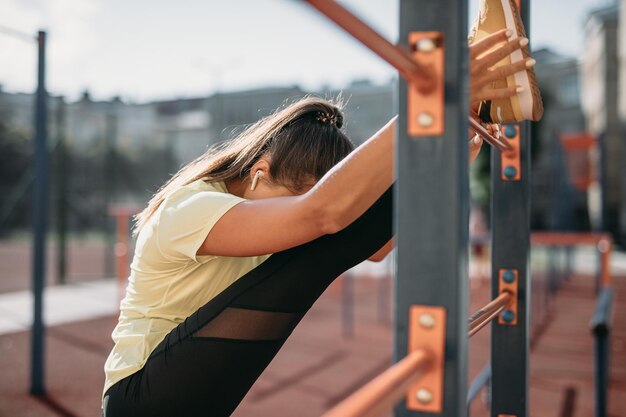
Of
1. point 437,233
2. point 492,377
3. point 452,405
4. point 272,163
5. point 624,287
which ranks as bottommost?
point 624,287

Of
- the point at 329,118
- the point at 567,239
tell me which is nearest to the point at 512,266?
the point at 329,118

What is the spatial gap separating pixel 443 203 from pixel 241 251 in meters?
0.49

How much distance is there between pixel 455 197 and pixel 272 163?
0.69 metres

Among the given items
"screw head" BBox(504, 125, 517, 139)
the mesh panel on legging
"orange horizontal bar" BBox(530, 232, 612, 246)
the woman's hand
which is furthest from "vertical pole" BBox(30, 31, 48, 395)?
"orange horizontal bar" BBox(530, 232, 612, 246)

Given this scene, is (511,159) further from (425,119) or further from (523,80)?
(425,119)

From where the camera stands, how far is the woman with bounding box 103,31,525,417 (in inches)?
38.2

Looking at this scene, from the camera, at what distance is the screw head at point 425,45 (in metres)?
0.66

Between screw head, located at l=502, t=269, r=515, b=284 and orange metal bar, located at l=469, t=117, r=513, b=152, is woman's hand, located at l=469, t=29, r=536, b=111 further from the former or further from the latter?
screw head, located at l=502, t=269, r=515, b=284

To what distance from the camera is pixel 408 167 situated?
669 mm

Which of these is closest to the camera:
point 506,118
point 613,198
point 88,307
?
point 506,118

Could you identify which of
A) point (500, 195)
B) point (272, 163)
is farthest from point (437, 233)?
point (500, 195)

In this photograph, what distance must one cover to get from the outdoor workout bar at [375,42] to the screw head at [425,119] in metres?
0.03

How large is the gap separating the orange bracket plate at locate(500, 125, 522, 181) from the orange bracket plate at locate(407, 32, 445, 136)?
2.77ft

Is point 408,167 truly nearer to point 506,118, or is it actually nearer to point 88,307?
point 506,118
